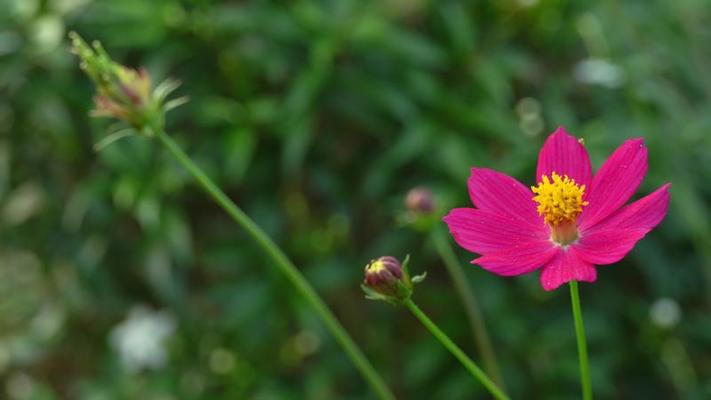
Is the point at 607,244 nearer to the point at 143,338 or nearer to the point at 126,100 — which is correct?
the point at 126,100

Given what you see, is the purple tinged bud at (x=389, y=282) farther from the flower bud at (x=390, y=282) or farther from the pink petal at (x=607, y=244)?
the pink petal at (x=607, y=244)

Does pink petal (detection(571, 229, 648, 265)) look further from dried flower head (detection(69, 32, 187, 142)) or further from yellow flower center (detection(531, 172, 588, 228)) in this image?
dried flower head (detection(69, 32, 187, 142))

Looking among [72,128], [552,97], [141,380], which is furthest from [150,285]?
[552,97]

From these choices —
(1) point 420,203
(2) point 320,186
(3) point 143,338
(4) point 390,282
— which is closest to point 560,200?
(4) point 390,282

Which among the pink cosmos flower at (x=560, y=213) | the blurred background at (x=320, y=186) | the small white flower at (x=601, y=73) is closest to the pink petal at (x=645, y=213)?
the pink cosmos flower at (x=560, y=213)

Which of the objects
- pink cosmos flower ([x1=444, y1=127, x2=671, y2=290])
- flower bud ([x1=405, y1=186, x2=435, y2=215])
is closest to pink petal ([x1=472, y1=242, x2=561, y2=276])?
pink cosmos flower ([x1=444, y1=127, x2=671, y2=290])
